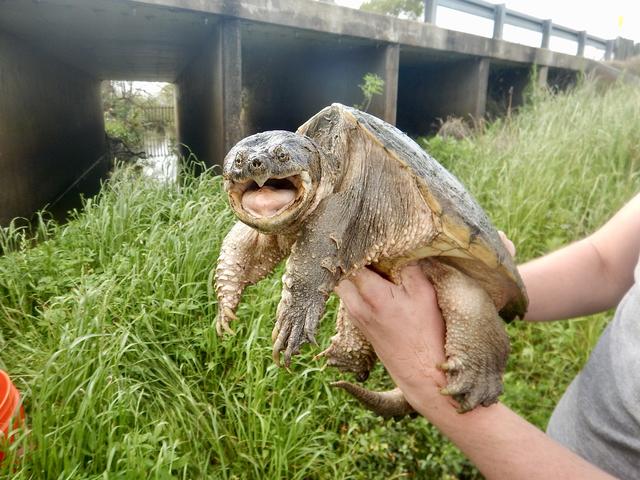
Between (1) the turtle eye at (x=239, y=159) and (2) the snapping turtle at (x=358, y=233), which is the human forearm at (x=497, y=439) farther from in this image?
(1) the turtle eye at (x=239, y=159)

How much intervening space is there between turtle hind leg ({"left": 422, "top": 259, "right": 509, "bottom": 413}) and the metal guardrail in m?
6.65

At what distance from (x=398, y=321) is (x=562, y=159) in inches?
144

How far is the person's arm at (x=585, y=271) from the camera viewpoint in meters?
1.59

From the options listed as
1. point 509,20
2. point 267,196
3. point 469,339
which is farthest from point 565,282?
point 509,20

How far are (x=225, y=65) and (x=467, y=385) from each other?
4314 mm

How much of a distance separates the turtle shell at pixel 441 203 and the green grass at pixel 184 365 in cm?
79

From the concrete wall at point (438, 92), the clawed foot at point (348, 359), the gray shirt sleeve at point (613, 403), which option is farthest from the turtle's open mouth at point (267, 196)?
the concrete wall at point (438, 92)

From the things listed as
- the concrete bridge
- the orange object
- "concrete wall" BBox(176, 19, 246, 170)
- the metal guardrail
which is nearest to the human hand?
the orange object

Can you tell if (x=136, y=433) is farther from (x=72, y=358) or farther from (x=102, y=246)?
(x=102, y=246)

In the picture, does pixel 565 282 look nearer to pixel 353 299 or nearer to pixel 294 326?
pixel 353 299

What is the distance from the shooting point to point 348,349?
4.82 feet

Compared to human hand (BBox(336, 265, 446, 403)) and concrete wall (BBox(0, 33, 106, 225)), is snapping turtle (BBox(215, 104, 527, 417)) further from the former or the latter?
concrete wall (BBox(0, 33, 106, 225))

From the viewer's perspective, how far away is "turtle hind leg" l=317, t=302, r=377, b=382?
57.2 inches

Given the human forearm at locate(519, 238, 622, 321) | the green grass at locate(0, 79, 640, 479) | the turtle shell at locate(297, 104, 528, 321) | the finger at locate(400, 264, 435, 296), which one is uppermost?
the turtle shell at locate(297, 104, 528, 321)
